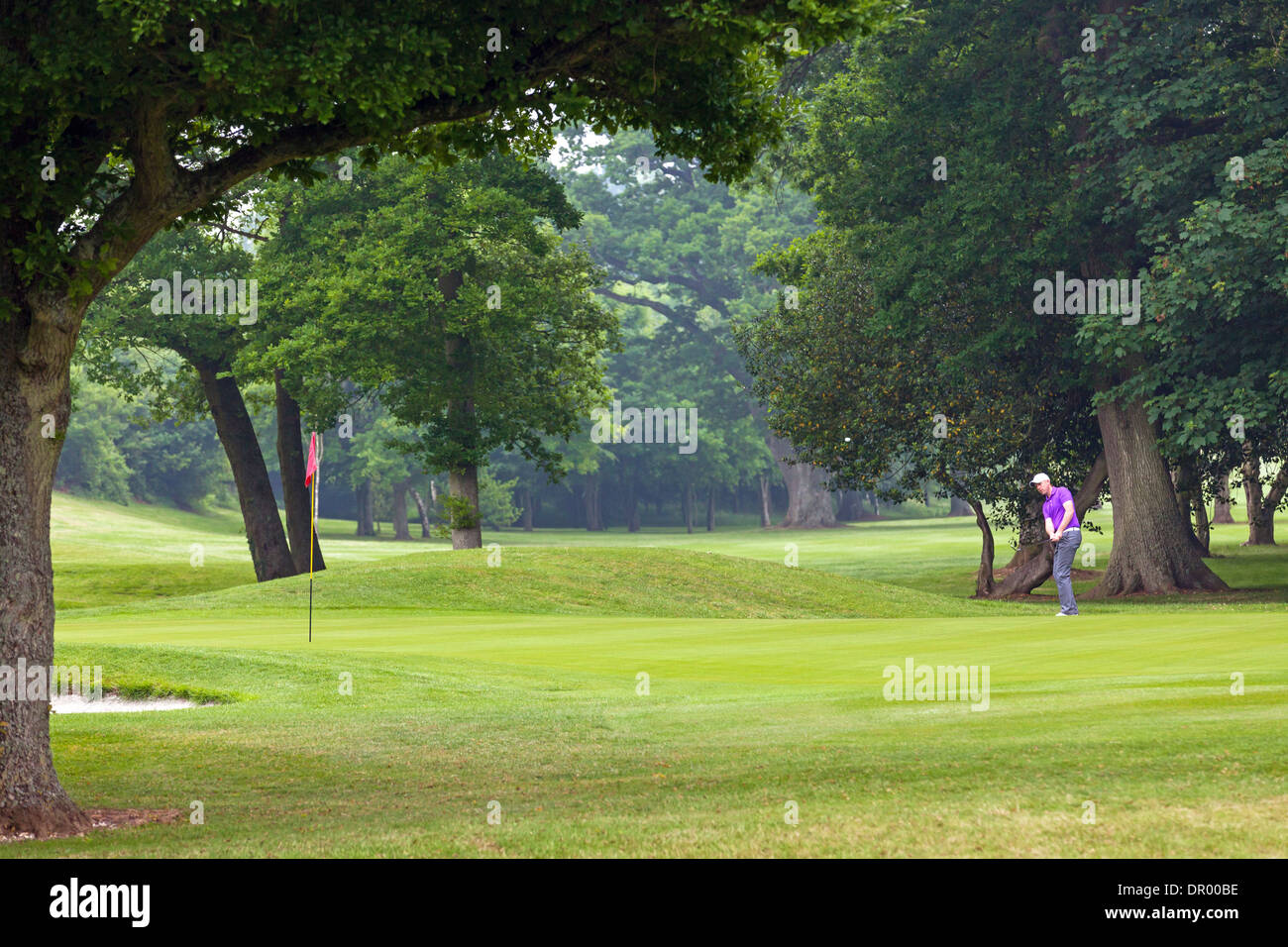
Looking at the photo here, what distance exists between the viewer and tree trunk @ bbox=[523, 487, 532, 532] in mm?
104000

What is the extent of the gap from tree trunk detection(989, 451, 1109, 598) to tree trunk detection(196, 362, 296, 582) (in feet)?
76.0

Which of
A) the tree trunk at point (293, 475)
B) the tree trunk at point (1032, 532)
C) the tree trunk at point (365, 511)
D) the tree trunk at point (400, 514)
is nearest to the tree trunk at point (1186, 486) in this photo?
the tree trunk at point (1032, 532)

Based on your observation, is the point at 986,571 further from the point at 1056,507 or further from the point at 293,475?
the point at 1056,507

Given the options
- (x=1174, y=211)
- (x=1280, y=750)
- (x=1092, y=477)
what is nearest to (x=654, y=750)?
(x=1280, y=750)

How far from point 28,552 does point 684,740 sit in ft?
19.0

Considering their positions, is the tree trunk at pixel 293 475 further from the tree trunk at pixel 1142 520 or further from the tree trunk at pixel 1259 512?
the tree trunk at pixel 1259 512

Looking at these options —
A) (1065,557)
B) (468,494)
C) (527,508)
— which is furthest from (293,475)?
(527,508)

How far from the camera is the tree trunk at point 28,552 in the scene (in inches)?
388

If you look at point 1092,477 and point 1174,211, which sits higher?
point 1174,211

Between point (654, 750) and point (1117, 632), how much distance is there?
931 cm

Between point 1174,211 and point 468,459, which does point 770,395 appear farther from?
point 1174,211

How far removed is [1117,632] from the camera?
1894 centimetres

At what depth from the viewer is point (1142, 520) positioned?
37750 mm
